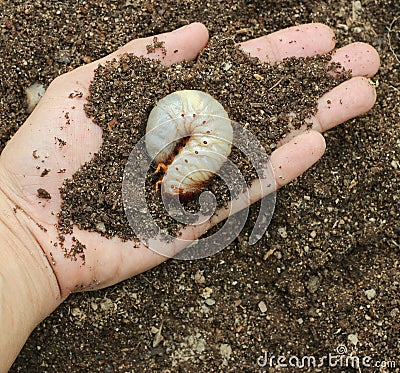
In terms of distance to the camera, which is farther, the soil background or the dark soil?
the soil background

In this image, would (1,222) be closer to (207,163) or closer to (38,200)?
(38,200)

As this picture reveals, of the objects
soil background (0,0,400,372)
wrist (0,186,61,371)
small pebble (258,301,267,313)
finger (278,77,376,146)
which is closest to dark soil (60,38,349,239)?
finger (278,77,376,146)

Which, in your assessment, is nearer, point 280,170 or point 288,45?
point 280,170

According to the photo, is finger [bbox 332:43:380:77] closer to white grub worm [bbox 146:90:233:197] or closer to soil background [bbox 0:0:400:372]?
soil background [bbox 0:0:400:372]

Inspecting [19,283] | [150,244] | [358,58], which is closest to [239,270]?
[150,244]

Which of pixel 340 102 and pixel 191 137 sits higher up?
pixel 191 137

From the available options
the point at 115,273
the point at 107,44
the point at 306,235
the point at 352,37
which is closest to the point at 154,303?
the point at 115,273

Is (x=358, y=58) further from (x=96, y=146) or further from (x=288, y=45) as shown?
(x=96, y=146)

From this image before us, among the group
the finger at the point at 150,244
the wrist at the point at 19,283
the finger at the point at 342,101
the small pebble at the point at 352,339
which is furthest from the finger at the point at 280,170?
the small pebble at the point at 352,339

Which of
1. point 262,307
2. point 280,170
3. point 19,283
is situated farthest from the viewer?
point 262,307
